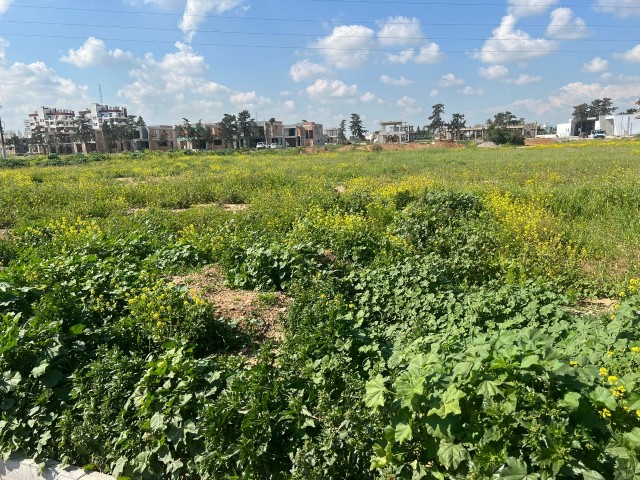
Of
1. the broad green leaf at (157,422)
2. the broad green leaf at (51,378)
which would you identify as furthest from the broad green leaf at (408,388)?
the broad green leaf at (51,378)

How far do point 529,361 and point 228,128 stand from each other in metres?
87.0

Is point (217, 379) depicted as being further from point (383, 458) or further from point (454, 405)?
point (454, 405)

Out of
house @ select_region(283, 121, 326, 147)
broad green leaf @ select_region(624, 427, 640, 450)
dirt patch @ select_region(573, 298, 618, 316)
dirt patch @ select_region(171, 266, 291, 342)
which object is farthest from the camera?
house @ select_region(283, 121, 326, 147)

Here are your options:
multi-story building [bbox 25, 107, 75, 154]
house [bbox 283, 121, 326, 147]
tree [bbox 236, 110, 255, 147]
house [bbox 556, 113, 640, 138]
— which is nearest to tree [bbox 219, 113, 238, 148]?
tree [bbox 236, 110, 255, 147]

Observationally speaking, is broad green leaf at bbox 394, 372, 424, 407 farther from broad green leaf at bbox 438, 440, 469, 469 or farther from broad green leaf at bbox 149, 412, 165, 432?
broad green leaf at bbox 149, 412, 165, 432

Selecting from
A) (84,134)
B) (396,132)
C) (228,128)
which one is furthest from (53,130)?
(396,132)

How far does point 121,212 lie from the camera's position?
38.8 ft

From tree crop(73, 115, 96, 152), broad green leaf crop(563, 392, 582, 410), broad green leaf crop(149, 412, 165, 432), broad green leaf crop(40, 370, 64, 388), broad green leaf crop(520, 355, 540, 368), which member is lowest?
broad green leaf crop(149, 412, 165, 432)

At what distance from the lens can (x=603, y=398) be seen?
2441 mm

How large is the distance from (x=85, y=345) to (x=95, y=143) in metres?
94.3

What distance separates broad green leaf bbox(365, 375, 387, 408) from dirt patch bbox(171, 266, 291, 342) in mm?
1864

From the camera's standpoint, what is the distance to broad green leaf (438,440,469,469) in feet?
8.25

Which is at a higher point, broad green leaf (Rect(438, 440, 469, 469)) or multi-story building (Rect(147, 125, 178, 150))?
multi-story building (Rect(147, 125, 178, 150))

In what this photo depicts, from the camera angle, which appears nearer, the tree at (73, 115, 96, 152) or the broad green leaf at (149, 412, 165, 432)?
the broad green leaf at (149, 412, 165, 432)
